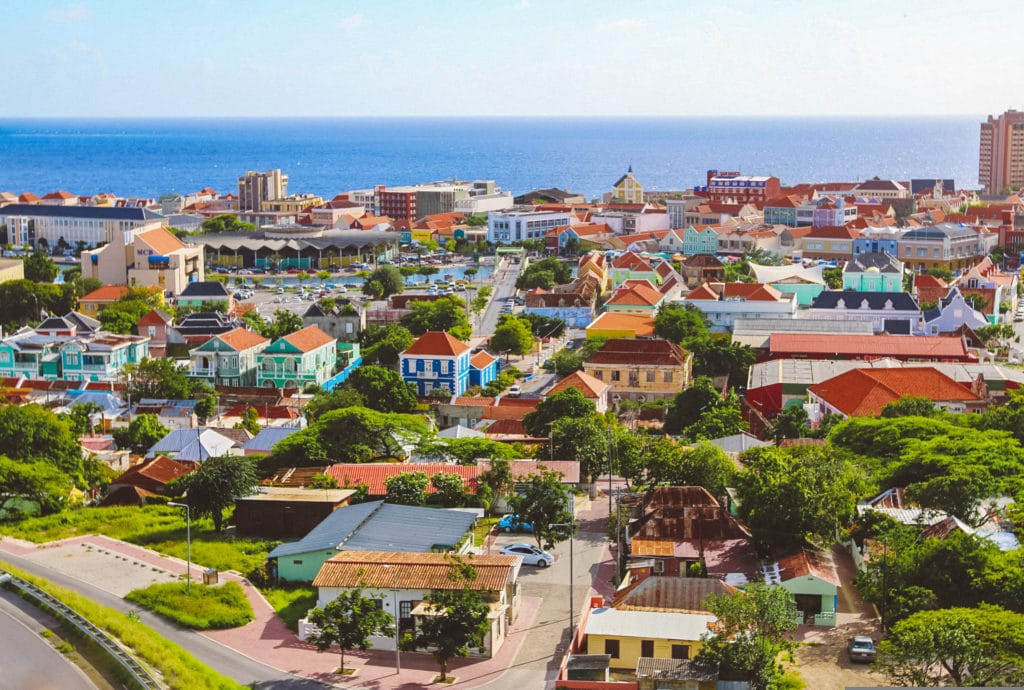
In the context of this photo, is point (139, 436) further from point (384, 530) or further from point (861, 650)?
point (861, 650)

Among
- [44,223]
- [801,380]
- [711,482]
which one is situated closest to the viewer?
[711,482]

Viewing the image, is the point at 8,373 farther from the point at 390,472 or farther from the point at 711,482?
the point at 711,482

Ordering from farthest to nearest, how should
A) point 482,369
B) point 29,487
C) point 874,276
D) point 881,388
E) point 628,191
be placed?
point 628,191
point 874,276
point 482,369
point 881,388
point 29,487

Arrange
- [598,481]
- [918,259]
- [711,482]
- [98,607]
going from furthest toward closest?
[918,259] < [598,481] < [711,482] < [98,607]

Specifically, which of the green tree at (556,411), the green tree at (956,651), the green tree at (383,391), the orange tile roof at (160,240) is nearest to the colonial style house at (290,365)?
the green tree at (383,391)

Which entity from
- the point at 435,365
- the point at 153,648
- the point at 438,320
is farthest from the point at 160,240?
the point at 153,648

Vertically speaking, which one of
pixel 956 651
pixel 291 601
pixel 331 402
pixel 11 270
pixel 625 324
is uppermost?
pixel 11 270

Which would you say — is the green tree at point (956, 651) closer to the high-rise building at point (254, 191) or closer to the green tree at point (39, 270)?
the green tree at point (39, 270)

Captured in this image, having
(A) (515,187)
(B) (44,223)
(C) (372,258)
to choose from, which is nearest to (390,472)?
(C) (372,258)
